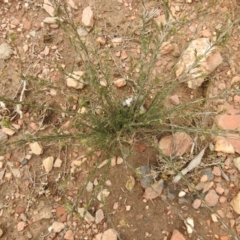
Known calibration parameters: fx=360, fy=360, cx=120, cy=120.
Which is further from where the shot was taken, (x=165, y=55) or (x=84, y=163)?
(x=165, y=55)

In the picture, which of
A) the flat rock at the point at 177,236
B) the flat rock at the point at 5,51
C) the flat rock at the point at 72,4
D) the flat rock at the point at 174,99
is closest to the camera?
the flat rock at the point at 177,236

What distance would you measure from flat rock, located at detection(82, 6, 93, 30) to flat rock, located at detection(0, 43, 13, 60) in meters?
0.58

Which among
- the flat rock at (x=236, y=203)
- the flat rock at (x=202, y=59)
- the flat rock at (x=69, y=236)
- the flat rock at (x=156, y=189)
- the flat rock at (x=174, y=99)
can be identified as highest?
the flat rock at (x=202, y=59)

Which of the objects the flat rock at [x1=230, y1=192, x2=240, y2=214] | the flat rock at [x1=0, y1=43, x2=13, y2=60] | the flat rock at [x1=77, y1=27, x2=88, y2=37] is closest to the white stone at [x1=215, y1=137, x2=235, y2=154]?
the flat rock at [x1=230, y1=192, x2=240, y2=214]

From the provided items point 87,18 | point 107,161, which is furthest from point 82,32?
point 107,161

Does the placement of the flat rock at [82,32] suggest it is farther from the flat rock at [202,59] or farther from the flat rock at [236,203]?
the flat rock at [236,203]

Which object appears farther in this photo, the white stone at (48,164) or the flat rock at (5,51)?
the flat rock at (5,51)

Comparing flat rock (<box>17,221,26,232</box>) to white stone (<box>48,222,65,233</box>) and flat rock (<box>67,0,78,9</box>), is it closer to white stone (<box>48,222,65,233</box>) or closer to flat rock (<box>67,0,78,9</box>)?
white stone (<box>48,222,65,233</box>)

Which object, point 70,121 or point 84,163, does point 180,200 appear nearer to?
point 84,163

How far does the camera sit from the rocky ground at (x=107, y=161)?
2.22m

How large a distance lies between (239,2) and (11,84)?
180 cm

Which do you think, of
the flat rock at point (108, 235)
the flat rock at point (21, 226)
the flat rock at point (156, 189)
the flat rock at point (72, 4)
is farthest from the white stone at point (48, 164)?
the flat rock at point (72, 4)

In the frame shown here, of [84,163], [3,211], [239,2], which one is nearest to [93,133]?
[84,163]

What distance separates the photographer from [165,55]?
259 centimetres
